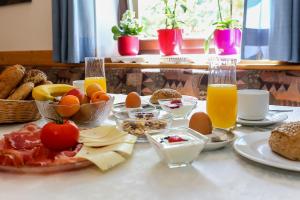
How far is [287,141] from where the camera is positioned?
695 mm

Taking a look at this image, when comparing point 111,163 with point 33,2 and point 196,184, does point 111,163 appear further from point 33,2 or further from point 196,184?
point 33,2

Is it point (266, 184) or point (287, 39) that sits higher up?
point (287, 39)

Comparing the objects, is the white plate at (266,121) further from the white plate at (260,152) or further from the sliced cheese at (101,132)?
the sliced cheese at (101,132)

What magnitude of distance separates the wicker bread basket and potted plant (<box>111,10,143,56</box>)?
1594mm

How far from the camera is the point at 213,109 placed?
3.33 ft

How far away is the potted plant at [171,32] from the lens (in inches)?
98.3

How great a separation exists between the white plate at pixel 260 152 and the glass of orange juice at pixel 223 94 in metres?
0.15

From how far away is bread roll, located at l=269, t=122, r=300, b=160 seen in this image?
68cm

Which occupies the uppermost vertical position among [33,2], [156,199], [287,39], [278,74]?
[33,2]

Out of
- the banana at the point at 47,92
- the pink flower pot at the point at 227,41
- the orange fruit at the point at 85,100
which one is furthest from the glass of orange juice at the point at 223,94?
the pink flower pot at the point at 227,41

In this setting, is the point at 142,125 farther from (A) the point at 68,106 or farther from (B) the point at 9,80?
(B) the point at 9,80

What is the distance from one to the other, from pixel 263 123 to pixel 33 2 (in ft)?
8.36

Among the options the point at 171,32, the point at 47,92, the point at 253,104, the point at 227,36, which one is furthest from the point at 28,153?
the point at 171,32

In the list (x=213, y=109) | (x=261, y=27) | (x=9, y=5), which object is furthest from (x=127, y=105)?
(x=9, y=5)
